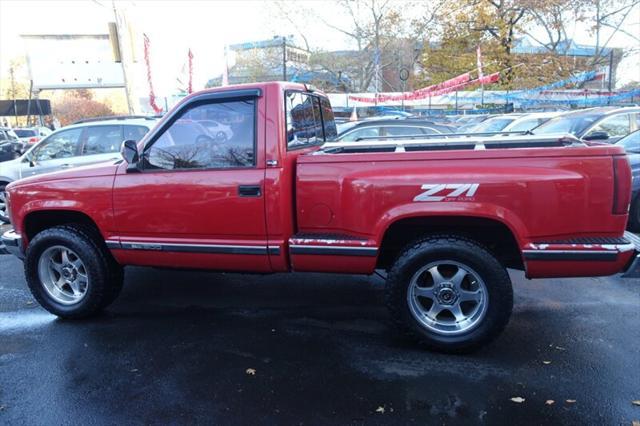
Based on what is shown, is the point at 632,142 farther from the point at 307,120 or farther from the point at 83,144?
the point at 83,144

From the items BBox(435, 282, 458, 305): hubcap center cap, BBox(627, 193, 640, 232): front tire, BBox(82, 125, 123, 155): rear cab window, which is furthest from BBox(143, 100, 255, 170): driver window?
BBox(627, 193, 640, 232): front tire

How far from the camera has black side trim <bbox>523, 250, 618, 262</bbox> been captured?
3.13 meters

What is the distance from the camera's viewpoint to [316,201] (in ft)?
11.5

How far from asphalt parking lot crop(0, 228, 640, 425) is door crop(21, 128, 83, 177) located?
12.4 ft

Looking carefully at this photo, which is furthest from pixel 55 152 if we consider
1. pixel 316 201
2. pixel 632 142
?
pixel 632 142

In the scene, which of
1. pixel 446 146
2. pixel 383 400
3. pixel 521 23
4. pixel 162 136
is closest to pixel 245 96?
pixel 162 136

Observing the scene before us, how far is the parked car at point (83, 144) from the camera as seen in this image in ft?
25.5

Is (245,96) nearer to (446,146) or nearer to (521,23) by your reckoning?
(446,146)

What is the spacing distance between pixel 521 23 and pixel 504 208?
32.5 meters

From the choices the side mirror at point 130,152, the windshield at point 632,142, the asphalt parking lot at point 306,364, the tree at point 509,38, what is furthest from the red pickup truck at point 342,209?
the tree at point 509,38

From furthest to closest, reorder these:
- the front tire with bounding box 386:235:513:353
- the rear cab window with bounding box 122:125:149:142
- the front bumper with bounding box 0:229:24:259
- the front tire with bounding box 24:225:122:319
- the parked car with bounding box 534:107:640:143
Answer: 1. the parked car with bounding box 534:107:640:143
2. the rear cab window with bounding box 122:125:149:142
3. the front bumper with bounding box 0:229:24:259
4. the front tire with bounding box 24:225:122:319
5. the front tire with bounding box 386:235:513:353

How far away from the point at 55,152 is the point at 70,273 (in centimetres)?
472

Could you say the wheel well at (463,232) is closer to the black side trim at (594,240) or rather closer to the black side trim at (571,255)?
the black side trim at (571,255)

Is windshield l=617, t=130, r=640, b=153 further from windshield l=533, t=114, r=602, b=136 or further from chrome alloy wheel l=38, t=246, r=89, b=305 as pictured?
chrome alloy wheel l=38, t=246, r=89, b=305
